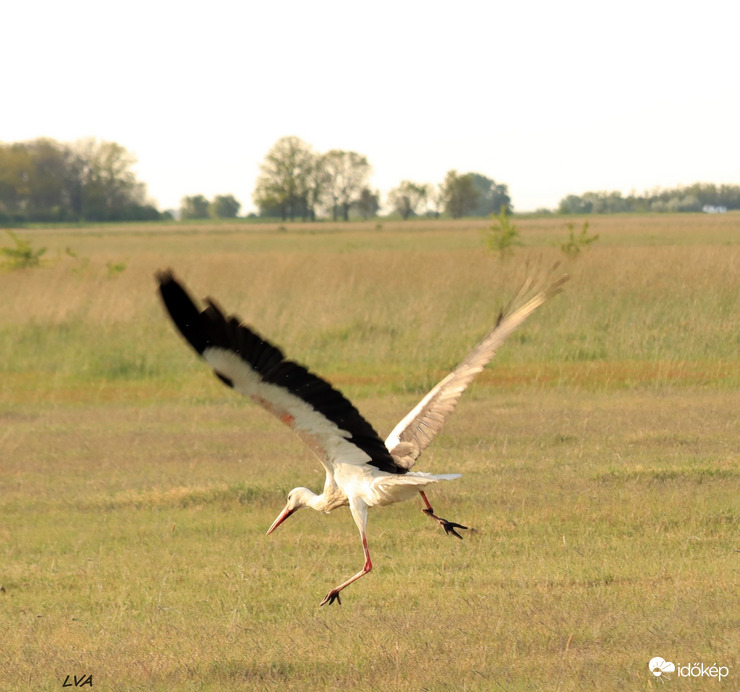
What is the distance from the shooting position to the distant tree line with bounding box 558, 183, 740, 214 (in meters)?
108

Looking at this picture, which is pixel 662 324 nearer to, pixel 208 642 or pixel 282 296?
pixel 282 296

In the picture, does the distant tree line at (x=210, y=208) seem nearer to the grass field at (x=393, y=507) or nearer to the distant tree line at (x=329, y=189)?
the distant tree line at (x=329, y=189)

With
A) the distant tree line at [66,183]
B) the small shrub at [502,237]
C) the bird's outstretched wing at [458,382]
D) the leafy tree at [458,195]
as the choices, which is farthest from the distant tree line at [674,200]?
the bird's outstretched wing at [458,382]

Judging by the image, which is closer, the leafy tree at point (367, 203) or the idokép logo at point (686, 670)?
the idokép logo at point (686, 670)

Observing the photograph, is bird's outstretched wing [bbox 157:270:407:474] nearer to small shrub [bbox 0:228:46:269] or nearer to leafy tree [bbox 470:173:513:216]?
small shrub [bbox 0:228:46:269]

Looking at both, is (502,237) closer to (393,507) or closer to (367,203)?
(393,507)

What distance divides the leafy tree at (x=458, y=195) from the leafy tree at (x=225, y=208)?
35.4 m

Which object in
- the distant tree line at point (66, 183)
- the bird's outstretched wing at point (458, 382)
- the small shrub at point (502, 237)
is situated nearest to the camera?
the bird's outstretched wing at point (458, 382)

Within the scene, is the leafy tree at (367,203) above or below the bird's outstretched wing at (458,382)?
below

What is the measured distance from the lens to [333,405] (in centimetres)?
477

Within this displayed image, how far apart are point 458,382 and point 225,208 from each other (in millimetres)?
138458

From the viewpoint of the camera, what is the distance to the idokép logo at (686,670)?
4.43 m

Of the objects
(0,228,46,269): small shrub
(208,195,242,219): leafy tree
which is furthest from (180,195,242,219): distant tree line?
(0,228,46,269): small shrub

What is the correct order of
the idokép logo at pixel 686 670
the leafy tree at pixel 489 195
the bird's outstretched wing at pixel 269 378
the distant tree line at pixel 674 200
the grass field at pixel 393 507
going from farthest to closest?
the leafy tree at pixel 489 195 < the distant tree line at pixel 674 200 < the grass field at pixel 393 507 < the idokép logo at pixel 686 670 < the bird's outstretched wing at pixel 269 378
